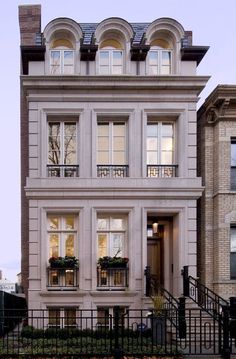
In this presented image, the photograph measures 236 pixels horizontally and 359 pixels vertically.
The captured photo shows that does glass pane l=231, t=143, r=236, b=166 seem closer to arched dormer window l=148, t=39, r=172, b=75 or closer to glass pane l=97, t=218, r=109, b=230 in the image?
arched dormer window l=148, t=39, r=172, b=75

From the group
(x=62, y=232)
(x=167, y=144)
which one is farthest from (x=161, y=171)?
(x=62, y=232)

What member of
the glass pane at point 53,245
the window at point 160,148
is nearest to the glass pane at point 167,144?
the window at point 160,148

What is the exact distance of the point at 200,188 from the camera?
19.2 meters

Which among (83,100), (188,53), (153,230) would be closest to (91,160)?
(83,100)

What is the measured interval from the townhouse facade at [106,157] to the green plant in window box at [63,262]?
0.05 meters

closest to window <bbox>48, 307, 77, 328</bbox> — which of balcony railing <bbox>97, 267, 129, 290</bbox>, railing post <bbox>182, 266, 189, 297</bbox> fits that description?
balcony railing <bbox>97, 267, 129, 290</bbox>

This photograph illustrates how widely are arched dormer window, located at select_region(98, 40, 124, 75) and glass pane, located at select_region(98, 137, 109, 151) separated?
7.81 feet

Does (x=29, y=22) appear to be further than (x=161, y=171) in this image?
Yes

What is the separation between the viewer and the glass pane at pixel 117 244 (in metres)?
19.6

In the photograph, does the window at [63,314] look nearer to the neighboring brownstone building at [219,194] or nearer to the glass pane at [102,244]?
Answer: the glass pane at [102,244]

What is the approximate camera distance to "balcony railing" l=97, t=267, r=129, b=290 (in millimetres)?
19109

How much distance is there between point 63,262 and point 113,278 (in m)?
1.86

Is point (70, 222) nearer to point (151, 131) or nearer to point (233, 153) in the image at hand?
point (151, 131)

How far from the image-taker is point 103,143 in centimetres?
1984
